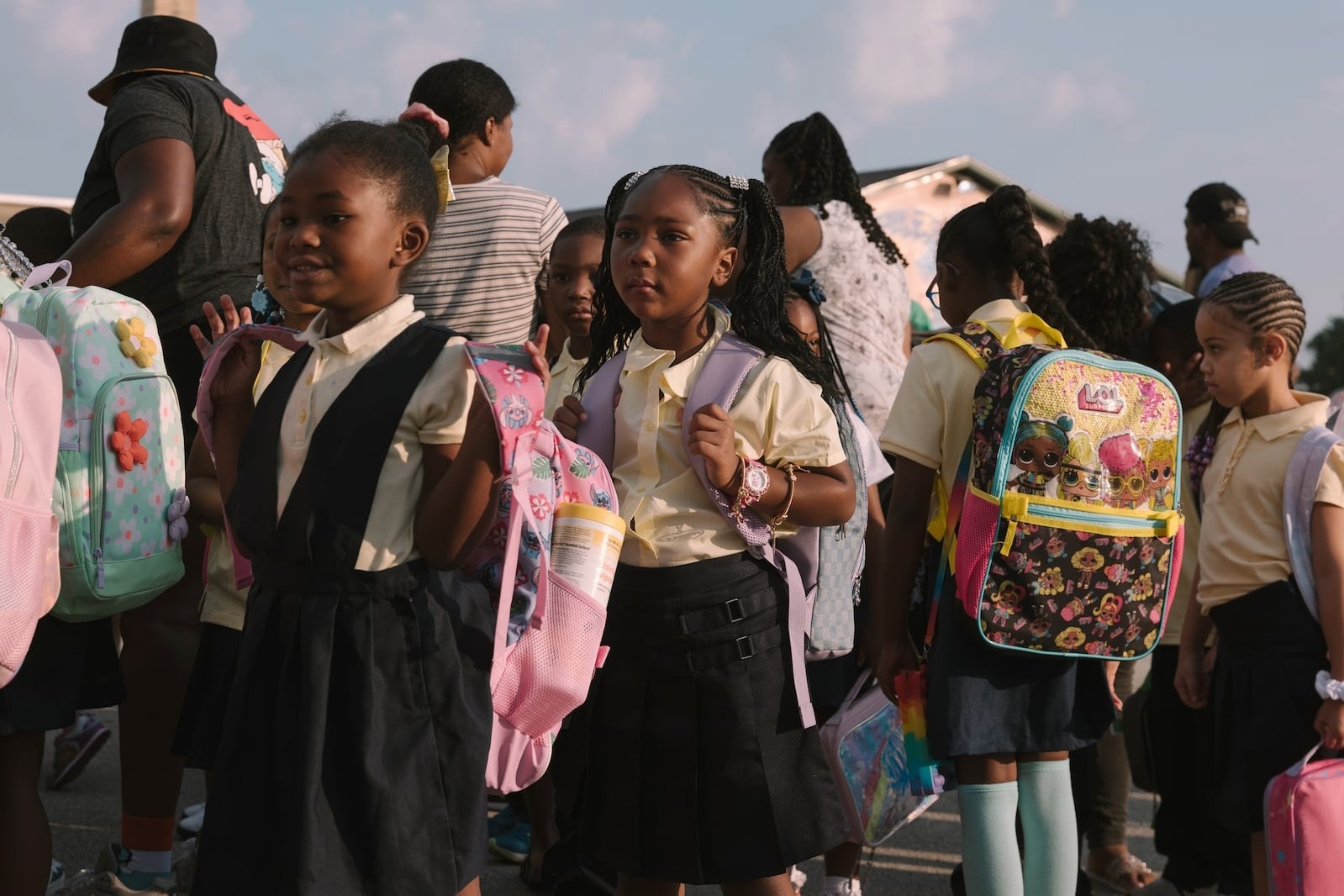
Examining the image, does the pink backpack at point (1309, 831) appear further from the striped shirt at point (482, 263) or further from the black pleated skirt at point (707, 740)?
the striped shirt at point (482, 263)

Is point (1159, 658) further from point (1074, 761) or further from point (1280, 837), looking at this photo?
point (1280, 837)

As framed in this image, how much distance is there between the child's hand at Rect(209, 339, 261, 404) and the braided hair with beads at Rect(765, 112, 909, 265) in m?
2.55

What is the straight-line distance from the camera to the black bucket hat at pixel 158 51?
146 inches

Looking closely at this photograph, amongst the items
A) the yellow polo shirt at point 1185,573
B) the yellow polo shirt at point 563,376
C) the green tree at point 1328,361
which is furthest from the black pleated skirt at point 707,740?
the green tree at point 1328,361

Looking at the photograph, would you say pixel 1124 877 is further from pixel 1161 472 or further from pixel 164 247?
pixel 164 247

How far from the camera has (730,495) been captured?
2.56 meters

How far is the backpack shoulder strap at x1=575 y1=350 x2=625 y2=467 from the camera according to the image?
2756mm

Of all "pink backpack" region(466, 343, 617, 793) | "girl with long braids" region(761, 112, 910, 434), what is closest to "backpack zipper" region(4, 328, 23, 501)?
"pink backpack" region(466, 343, 617, 793)

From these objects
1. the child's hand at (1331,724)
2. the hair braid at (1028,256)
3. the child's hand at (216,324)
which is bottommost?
the child's hand at (1331,724)

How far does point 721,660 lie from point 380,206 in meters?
1.07

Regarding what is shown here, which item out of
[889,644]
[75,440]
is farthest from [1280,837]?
[75,440]

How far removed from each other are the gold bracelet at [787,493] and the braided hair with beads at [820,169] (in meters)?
2.07

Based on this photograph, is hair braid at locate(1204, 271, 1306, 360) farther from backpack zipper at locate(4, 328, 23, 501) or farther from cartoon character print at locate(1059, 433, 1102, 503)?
backpack zipper at locate(4, 328, 23, 501)

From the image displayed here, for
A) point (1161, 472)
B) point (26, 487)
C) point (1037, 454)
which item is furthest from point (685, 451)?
point (26, 487)
